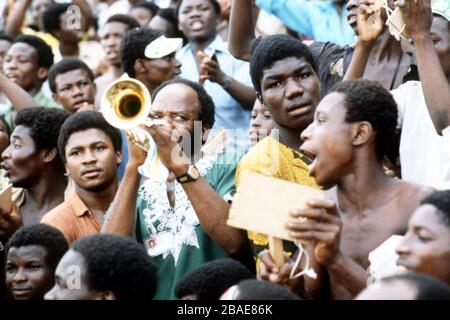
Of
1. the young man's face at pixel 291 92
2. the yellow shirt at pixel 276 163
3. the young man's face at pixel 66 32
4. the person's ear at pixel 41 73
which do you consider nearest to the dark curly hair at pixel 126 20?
the person's ear at pixel 41 73

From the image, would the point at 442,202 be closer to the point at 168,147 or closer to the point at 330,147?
the point at 330,147

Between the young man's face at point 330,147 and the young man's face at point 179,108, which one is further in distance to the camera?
the young man's face at point 179,108

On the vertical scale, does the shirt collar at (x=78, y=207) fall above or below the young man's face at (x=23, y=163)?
below

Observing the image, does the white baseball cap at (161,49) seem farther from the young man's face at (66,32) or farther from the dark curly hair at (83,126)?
the young man's face at (66,32)

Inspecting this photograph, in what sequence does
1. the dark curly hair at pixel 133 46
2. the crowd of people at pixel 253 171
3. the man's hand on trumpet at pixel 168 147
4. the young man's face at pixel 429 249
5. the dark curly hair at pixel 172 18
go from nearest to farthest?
the young man's face at pixel 429 249 → the crowd of people at pixel 253 171 → the man's hand on trumpet at pixel 168 147 → the dark curly hair at pixel 133 46 → the dark curly hair at pixel 172 18

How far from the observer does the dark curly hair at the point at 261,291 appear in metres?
4.39

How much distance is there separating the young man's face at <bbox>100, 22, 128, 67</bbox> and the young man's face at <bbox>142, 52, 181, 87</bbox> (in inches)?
62.1

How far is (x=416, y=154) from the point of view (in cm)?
601

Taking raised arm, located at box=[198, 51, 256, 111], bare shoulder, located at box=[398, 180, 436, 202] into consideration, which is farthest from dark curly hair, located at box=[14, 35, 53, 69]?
bare shoulder, located at box=[398, 180, 436, 202]

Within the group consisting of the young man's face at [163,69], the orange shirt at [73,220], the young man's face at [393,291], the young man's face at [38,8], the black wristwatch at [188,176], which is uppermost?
the young man's face at [38,8]

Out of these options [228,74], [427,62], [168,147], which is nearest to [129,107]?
[168,147]

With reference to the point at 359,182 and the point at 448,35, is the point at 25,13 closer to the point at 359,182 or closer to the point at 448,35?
the point at 448,35

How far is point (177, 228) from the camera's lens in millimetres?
6016

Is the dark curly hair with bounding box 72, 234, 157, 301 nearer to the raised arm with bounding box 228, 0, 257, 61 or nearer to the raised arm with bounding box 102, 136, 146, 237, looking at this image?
the raised arm with bounding box 102, 136, 146, 237
